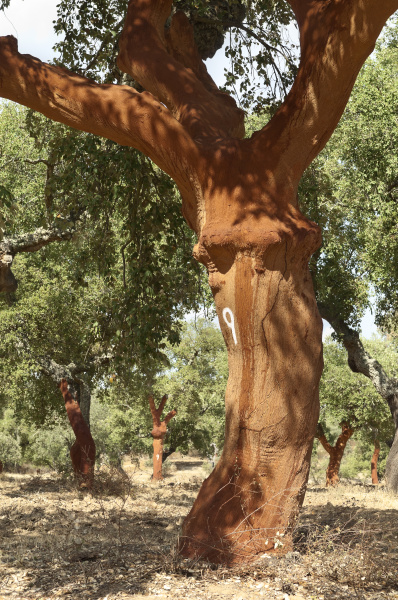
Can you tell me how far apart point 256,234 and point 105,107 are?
1.81 metres

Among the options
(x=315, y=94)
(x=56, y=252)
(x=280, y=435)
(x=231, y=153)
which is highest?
(x=56, y=252)

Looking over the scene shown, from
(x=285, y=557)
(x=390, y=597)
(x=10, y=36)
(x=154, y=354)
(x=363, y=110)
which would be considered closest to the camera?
(x=390, y=597)

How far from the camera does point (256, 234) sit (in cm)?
465

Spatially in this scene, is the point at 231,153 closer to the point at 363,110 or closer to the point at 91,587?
the point at 91,587

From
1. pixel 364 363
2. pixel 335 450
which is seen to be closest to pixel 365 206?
pixel 364 363

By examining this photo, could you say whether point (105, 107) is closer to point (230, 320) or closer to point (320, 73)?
point (320, 73)

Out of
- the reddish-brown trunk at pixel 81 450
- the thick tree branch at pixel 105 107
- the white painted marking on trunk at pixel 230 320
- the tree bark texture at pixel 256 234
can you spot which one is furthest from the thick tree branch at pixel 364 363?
the thick tree branch at pixel 105 107

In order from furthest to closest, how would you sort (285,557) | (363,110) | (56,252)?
(56,252) → (363,110) → (285,557)

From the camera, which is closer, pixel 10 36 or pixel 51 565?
pixel 51 565

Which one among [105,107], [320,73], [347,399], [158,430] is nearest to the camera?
[320,73]

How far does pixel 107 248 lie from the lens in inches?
372

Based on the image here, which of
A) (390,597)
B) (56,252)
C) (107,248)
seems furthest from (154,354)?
(56,252)

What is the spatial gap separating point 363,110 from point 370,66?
1.44 m

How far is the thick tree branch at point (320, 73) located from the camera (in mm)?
4535
